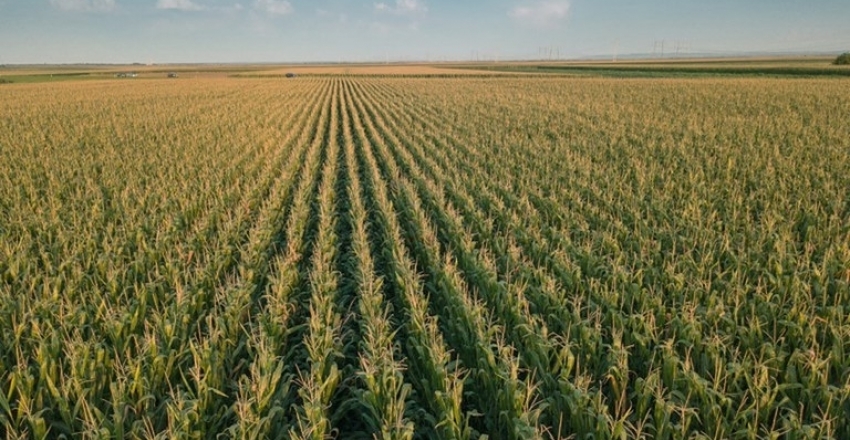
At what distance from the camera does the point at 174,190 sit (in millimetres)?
10031

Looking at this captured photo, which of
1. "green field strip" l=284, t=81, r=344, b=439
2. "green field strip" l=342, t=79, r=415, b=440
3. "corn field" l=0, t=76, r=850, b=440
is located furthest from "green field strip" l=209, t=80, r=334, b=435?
"green field strip" l=342, t=79, r=415, b=440

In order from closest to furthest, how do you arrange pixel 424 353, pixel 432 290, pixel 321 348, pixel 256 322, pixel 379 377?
1. pixel 379 377
2. pixel 424 353
3. pixel 321 348
4. pixel 256 322
5. pixel 432 290

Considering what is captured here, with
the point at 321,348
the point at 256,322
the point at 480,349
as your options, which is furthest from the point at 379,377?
the point at 256,322

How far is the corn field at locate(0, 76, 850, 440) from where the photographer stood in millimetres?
3633

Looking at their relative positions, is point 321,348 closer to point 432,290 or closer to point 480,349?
point 480,349

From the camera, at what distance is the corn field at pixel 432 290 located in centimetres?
363

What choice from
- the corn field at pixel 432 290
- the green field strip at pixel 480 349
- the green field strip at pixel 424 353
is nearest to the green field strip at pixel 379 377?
the corn field at pixel 432 290

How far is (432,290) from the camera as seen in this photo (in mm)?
5891

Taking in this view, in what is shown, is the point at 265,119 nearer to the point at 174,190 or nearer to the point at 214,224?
the point at 174,190

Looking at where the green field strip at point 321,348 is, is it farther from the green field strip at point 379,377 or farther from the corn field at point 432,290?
the green field strip at point 379,377

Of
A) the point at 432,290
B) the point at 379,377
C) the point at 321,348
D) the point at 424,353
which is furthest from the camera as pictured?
the point at 432,290

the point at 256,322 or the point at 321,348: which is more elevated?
the point at 321,348

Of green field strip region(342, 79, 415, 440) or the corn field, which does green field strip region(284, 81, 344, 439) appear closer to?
the corn field

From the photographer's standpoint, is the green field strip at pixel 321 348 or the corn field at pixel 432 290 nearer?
the green field strip at pixel 321 348
